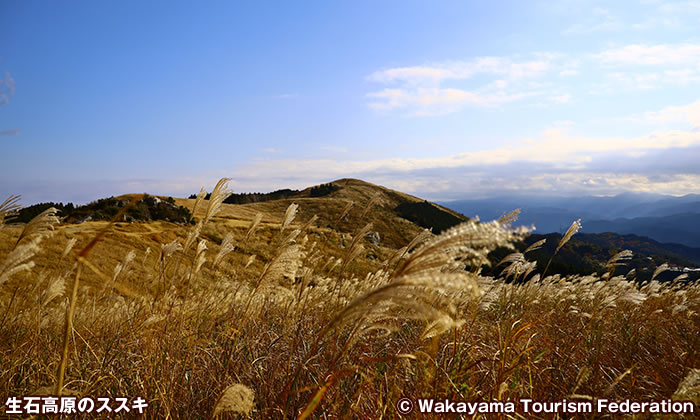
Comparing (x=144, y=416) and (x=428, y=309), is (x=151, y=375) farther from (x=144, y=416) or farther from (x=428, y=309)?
(x=428, y=309)

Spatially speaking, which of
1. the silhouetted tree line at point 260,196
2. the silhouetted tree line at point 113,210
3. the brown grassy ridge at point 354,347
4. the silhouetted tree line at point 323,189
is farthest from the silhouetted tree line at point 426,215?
the brown grassy ridge at point 354,347

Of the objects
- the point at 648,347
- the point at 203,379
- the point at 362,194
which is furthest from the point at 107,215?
the point at 362,194

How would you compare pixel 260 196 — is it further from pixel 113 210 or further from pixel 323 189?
pixel 113 210

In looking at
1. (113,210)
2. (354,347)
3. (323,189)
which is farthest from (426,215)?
(354,347)

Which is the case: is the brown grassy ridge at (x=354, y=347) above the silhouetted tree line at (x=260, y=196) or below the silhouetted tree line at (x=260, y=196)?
below

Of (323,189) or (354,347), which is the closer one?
(354,347)

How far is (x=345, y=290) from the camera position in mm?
5512

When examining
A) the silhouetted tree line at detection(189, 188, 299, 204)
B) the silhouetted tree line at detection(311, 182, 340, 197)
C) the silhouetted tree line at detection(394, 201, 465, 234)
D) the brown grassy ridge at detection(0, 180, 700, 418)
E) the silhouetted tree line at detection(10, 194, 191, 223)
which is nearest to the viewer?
the brown grassy ridge at detection(0, 180, 700, 418)

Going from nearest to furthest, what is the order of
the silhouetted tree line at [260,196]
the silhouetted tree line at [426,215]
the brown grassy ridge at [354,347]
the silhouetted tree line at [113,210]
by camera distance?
the brown grassy ridge at [354,347]
the silhouetted tree line at [113,210]
the silhouetted tree line at [426,215]
the silhouetted tree line at [260,196]

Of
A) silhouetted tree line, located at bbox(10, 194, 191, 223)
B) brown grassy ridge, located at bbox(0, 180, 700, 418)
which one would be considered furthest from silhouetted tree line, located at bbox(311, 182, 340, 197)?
brown grassy ridge, located at bbox(0, 180, 700, 418)

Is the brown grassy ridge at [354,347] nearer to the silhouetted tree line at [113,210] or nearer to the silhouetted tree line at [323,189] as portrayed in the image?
the silhouetted tree line at [113,210]

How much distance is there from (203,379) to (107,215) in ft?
110

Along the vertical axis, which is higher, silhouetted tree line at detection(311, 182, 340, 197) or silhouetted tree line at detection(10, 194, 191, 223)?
silhouetted tree line at detection(311, 182, 340, 197)

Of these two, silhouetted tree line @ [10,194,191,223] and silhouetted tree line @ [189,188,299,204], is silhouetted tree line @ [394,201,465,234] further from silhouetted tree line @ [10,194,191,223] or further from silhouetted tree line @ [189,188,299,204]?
silhouetted tree line @ [10,194,191,223]
